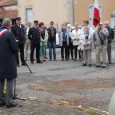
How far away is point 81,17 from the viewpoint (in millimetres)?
41188

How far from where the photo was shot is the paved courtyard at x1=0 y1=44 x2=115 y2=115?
11.2 meters

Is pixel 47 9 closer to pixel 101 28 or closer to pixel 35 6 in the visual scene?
pixel 35 6

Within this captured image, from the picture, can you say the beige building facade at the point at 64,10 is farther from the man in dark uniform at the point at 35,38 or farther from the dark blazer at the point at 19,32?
the dark blazer at the point at 19,32

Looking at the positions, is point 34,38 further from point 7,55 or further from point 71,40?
point 7,55

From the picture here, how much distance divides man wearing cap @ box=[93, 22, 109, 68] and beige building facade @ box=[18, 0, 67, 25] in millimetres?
21533

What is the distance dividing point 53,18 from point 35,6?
93.8 inches

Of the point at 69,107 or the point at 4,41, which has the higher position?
the point at 4,41

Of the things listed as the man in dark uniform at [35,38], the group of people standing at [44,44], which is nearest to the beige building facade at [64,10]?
the group of people standing at [44,44]

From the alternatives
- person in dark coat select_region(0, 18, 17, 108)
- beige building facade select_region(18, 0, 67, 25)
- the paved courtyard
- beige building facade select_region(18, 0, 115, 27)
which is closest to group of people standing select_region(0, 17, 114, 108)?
person in dark coat select_region(0, 18, 17, 108)

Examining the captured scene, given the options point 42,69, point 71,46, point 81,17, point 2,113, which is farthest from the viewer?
point 81,17

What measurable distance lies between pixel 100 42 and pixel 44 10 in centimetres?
2351

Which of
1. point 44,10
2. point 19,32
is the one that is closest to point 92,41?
point 19,32

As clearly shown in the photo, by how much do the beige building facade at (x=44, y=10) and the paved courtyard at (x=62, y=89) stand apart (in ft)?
69.9

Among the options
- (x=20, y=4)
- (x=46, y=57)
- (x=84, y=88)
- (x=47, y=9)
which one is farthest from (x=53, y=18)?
(x=84, y=88)
